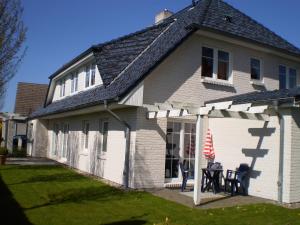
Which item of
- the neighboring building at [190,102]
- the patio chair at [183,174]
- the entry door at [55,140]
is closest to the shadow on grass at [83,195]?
the neighboring building at [190,102]

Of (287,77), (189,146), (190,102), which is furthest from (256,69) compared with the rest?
(189,146)

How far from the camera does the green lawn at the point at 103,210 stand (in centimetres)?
859

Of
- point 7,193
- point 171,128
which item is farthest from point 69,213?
point 171,128

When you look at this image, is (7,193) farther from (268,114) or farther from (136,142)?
(268,114)

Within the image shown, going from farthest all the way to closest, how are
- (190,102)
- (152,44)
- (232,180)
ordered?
(152,44) → (190,102) → (232,180)

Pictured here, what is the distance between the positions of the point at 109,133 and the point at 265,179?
623cm

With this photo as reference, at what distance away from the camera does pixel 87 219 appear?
8.60 m

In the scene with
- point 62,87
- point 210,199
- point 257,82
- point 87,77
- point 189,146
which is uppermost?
point 62,87

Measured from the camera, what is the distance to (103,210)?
9656 mm

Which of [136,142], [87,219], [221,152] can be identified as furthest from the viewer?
[221,152]

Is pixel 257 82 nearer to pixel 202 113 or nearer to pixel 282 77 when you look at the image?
pixel 282 77

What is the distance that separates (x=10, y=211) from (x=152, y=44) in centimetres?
844

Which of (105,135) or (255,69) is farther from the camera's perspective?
(255,69)

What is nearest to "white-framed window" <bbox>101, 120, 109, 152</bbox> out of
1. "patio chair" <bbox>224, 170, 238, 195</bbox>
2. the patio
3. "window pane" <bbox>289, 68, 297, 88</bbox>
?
the patio
